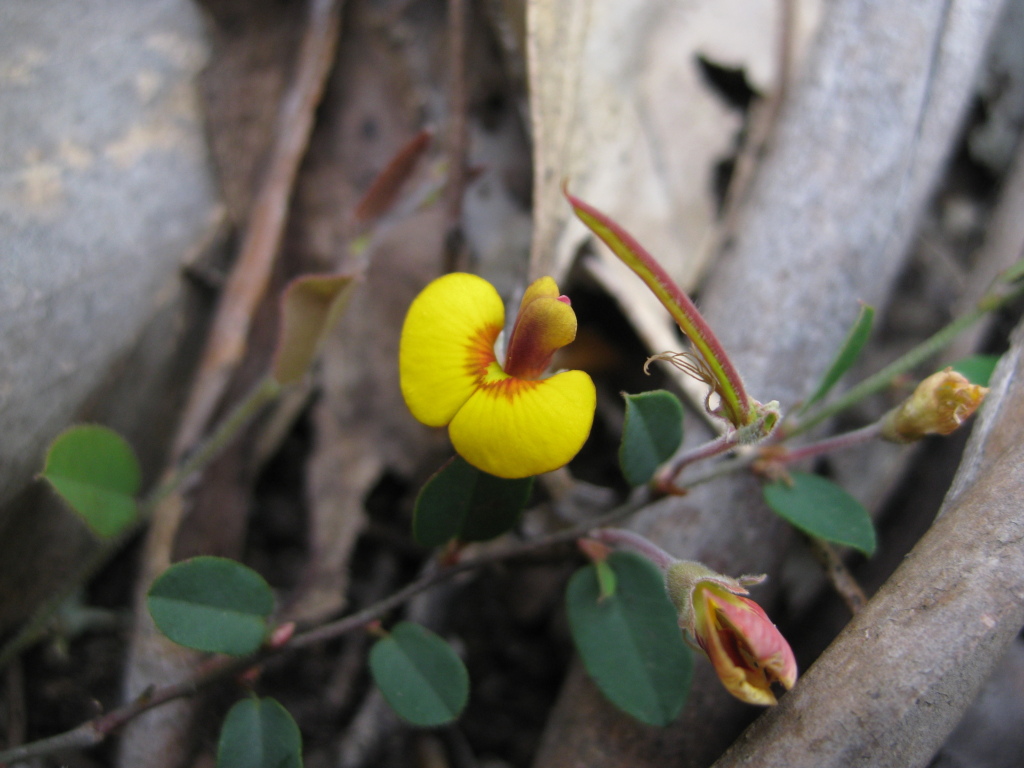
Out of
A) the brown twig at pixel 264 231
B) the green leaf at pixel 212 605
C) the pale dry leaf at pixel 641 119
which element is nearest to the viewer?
the green leaf at pixel 212 605

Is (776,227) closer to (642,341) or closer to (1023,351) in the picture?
(642,341)

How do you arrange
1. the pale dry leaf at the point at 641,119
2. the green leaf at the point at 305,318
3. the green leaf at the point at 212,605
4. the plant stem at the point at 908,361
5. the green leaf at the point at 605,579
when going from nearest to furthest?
the green leaf at the point at 212,605, the green leaf at the point at 605,579, the plant stem at the point at 908,361, the green leaf at the point at 305,318, the pale dry leaf at the point at 641,119

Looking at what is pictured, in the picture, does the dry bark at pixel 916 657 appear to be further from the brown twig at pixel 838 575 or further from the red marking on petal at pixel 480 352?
the red marking on petal at pixel 480 352

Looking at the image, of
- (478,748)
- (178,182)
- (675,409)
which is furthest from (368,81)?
(478,748)

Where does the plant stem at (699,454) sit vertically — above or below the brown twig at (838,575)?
above

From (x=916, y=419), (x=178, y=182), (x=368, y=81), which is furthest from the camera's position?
(x=368, y=81)

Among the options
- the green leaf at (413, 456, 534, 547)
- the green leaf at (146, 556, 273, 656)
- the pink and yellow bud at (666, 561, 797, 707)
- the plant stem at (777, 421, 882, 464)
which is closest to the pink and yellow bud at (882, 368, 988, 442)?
the plant stem at (777, 421, 882, 464)

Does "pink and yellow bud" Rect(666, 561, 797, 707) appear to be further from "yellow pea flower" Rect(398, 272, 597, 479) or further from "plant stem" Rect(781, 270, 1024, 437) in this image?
"plant stem" Rect(781, 270, 1024, 437)

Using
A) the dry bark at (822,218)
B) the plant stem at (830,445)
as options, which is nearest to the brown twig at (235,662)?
the dry bark at (822,218)
